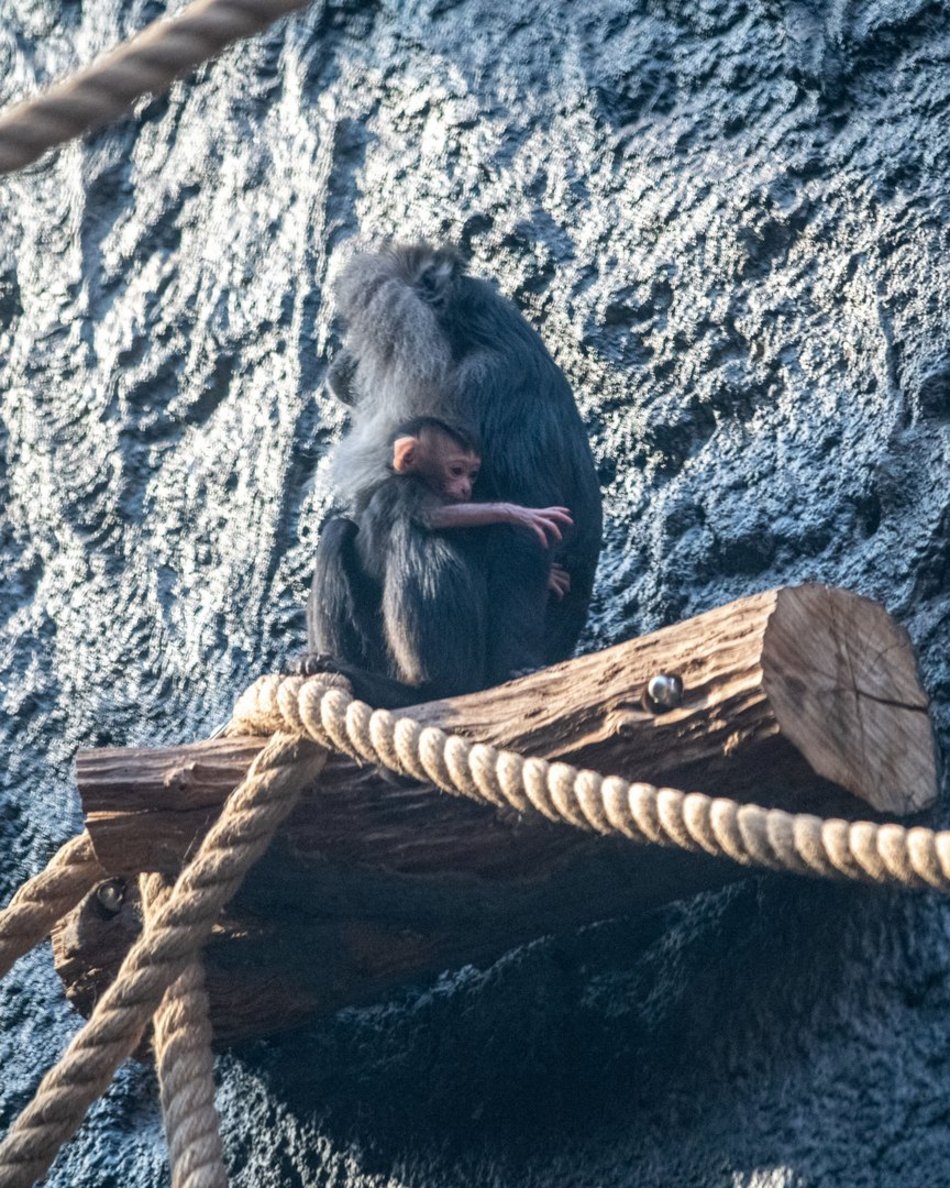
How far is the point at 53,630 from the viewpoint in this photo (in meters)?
5.83

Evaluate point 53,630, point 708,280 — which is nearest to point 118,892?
point 53,630

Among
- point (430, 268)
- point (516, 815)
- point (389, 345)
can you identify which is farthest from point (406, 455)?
point (516, 815)

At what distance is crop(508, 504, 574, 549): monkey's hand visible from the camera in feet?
12.7

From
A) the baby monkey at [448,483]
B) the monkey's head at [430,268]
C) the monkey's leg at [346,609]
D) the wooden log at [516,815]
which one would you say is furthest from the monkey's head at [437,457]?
the wooden log at [516,815]

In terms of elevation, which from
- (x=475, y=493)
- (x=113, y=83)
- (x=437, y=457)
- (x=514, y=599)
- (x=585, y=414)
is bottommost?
(x=514, y=599)

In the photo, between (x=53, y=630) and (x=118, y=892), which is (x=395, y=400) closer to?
(x=118, y=892)

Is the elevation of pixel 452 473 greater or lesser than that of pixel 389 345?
lesser

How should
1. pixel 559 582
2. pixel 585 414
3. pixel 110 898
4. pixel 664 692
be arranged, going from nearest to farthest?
pixel 664 692 < pixel 110 898 < pixel 559 582 < pixel 585 414

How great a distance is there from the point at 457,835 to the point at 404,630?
0.68m

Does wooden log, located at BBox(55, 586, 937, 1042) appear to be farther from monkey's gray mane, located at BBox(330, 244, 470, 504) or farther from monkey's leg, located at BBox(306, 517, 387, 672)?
monkey's gray mane, located at BBox(330, 244, 470, 504)

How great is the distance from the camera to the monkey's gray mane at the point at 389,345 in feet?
13.7

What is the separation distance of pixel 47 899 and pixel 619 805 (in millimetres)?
1422

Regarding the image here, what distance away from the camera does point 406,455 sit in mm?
3906

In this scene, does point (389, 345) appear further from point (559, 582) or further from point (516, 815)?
point (516, 815)
